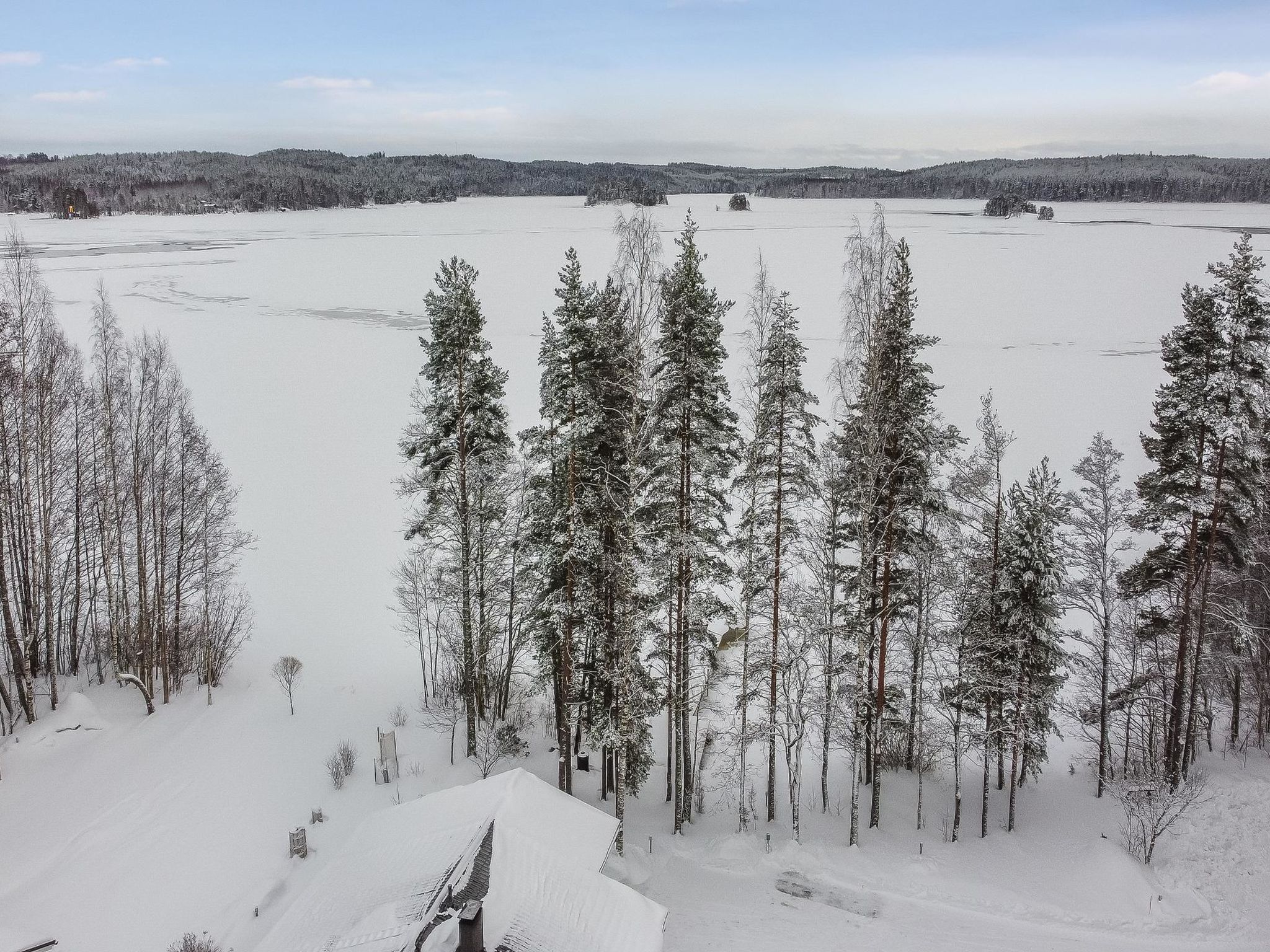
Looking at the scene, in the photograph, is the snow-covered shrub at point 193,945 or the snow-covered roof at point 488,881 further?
the snow-covered shrub at point 193,945

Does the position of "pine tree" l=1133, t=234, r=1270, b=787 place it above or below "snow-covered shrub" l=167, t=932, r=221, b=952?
above

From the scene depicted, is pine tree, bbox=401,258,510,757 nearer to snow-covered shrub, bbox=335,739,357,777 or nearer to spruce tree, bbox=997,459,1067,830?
snow-covered shrub, bbox=335,739,357,777

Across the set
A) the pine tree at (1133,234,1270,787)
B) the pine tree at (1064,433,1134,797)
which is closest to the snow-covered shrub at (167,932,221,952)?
the pine tree at (1064,433,1134,797)

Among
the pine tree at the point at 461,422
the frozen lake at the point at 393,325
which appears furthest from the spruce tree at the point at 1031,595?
the frozen lake at the point at 393,325

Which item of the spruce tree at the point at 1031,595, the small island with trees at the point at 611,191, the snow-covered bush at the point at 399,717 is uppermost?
the small island with trees at the point at 611,191

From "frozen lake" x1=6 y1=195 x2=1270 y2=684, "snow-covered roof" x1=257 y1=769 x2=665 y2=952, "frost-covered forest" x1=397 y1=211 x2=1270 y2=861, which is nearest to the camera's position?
"snow-covered roof" x1=257 y1=769 x2=665 y2=952

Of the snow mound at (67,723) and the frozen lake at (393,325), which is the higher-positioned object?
the frozen lake at (393,325)

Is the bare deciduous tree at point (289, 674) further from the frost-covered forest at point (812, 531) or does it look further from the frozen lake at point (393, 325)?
the frost-covered forest at point (812, 531)
